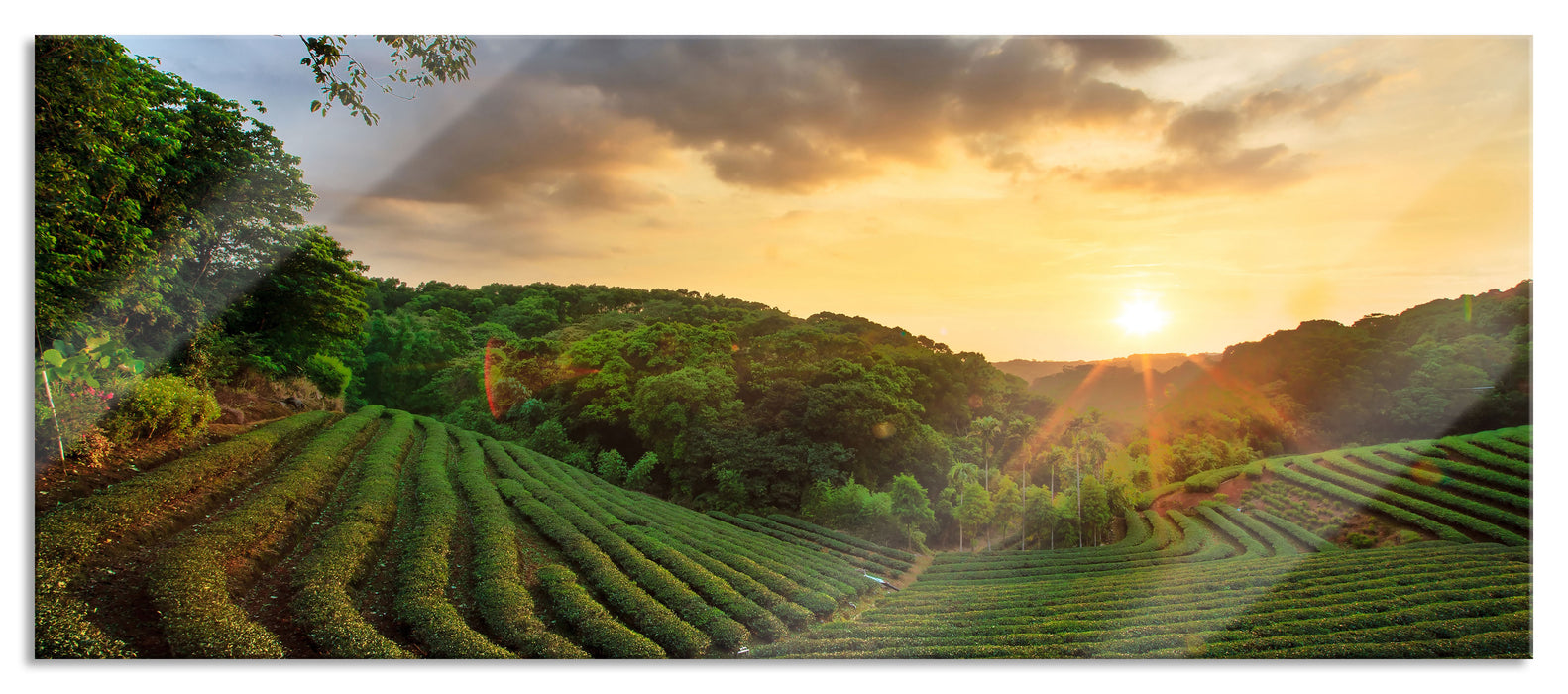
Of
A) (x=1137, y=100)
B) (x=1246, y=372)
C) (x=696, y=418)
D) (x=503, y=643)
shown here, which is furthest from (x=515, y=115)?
(x=1246, y=372)

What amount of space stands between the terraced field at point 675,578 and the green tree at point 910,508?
47 centimetres

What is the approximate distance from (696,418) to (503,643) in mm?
3372

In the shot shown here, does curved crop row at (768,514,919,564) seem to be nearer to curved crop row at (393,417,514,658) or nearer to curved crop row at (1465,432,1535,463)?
curved crop row at (393,417,514,658)

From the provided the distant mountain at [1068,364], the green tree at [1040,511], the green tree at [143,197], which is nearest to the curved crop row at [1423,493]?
the distant mountain at [1068,364]

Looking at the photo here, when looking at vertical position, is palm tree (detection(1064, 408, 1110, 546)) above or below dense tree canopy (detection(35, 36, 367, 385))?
below

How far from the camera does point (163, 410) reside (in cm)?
550

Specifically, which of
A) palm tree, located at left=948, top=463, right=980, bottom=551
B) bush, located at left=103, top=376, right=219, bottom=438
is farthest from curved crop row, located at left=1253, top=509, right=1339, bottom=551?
bush, located at left=103, top=376, right=219, bottom=438

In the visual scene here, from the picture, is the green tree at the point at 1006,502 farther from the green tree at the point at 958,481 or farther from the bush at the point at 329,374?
the bush at the point at 329,374

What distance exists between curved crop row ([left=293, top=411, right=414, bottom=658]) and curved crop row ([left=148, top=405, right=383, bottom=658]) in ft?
0.94

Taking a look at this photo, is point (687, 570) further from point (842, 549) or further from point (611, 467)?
point (611, 467)

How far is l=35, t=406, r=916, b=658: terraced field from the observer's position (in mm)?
4379

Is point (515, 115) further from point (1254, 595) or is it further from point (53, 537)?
point (1254, 595)

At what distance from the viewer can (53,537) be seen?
459cm

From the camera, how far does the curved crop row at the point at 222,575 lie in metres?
4.23
